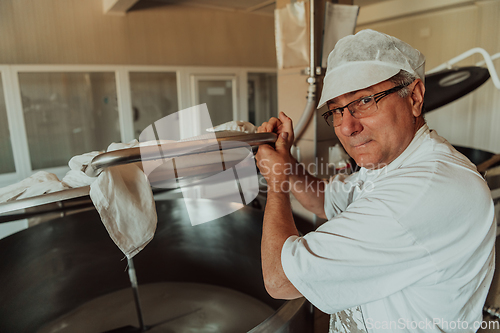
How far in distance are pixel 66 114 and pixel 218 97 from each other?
2110mm

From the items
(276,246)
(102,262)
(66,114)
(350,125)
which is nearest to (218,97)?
(66,114)

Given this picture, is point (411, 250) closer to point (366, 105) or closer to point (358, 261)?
point (358, 261)

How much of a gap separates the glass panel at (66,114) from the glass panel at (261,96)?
7.33ft

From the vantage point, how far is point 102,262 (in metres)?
1.59

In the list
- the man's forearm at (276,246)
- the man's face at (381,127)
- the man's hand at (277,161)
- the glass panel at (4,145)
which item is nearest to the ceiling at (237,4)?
the glass panel at (4,145)

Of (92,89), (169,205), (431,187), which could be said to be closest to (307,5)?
(431,187)

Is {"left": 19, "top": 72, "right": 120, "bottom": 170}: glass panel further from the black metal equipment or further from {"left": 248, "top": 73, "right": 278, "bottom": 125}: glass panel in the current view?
the black metal equipment

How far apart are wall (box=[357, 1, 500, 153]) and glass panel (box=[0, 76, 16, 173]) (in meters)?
5.42

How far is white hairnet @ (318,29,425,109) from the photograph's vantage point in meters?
0.74

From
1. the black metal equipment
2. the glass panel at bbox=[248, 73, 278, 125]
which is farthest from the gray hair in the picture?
the glass panel at bbox=[248, 73, 278, 125]

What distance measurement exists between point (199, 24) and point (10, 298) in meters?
4.28

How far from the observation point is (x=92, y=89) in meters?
4.09

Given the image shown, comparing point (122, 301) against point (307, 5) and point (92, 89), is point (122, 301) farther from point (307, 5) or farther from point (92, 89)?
point (92, 89)

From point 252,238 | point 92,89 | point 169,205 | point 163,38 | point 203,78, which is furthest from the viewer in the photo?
point 203,78
